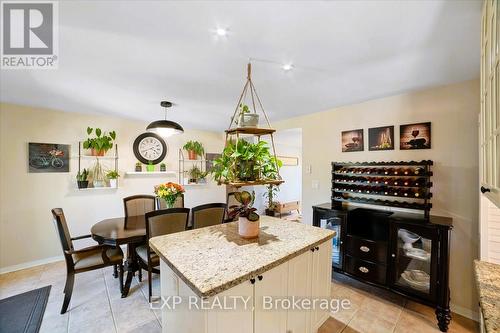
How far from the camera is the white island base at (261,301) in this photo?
1.06 metres

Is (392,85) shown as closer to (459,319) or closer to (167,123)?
(459,319)

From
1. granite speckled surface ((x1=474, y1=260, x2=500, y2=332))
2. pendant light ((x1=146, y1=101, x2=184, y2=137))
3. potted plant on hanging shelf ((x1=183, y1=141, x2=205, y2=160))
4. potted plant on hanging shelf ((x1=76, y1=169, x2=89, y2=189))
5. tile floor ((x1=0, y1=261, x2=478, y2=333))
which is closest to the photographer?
granite speckled surface ((x1=474, y1=260, x2=500, y2=332))

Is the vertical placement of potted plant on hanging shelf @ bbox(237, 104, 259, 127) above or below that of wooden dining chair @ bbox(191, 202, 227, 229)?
above

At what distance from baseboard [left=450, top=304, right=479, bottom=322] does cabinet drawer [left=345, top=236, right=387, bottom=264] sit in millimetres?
775

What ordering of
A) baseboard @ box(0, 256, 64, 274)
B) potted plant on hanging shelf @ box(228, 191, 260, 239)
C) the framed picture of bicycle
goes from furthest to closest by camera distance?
the framed picture of bicycle, baseboard @ box(0, 256, 64, 274), potted plant on hanging shelf @ box(228, 191, 260, 239)

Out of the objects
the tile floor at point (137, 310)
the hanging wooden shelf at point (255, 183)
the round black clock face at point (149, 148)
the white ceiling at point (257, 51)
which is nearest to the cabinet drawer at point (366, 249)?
the tile floor at point (137, 310)

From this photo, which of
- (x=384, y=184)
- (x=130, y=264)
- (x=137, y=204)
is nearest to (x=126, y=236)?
(x=130, y=264)

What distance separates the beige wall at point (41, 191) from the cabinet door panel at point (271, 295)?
355 centimetres

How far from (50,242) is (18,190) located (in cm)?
90

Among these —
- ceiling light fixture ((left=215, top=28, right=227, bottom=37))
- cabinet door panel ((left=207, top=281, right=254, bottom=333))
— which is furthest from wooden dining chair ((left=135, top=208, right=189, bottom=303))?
ceiling light fixture ((left=215, top=28, right=227, bottom=37))

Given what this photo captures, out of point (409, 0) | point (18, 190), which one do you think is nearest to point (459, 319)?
point (409, 0)

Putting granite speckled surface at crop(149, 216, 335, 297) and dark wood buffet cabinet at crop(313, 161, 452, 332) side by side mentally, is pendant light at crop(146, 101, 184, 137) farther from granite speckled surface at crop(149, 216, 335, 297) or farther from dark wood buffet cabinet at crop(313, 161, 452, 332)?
dark wood buffet cabinet at crop(313, 161, 452, 332)

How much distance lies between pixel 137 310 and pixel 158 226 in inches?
34.4

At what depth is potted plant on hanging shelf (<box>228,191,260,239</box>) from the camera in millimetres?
1562
